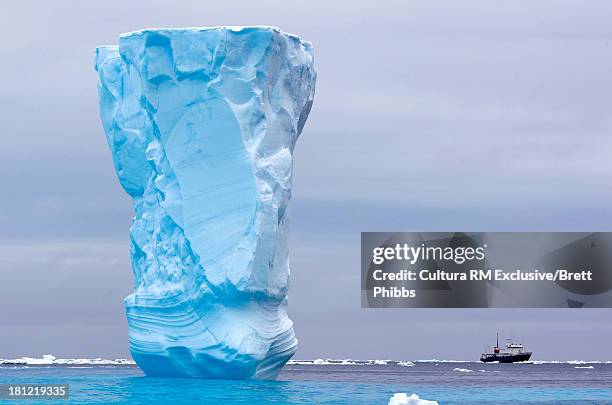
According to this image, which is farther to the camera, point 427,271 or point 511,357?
point 511,357

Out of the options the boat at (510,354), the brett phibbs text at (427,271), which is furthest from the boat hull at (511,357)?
the brett phibbs text at (427,271)

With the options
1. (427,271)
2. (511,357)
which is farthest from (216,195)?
(511,357)

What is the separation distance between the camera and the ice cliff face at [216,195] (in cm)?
2136

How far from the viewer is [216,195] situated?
21.5 m

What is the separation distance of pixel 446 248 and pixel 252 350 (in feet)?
13.6

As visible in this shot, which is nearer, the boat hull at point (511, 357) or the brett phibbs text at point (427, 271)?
the brett phibbs text at point (427, 271)

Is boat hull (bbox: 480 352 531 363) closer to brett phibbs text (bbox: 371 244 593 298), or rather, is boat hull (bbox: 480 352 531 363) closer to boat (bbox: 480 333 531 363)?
boat (bbox: 480 333 531 363)

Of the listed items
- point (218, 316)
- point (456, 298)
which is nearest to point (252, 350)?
point (218, 316)

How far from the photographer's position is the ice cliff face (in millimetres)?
21359

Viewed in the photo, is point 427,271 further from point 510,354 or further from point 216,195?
point 510,354

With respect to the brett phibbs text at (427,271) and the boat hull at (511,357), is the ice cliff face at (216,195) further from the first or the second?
the boat hull at (511,357)

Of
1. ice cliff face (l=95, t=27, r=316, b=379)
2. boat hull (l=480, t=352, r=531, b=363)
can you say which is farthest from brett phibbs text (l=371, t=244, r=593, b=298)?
boat hull (l=480, t=352, r=531, b=363)

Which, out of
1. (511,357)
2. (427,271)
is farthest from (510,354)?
(427,271)

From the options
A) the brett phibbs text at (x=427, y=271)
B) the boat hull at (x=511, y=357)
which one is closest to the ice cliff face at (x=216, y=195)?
the brett phibbs text at (x=427, y=271)
